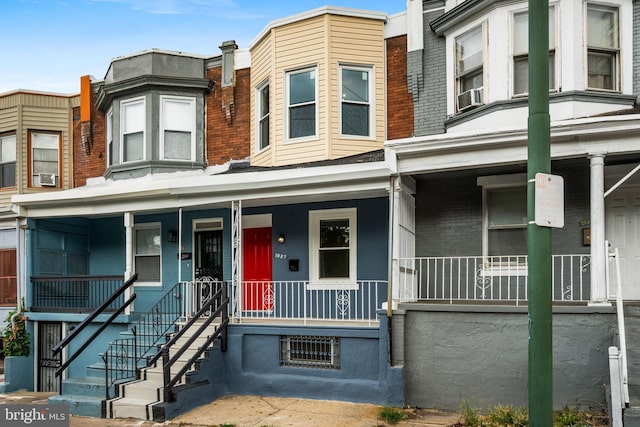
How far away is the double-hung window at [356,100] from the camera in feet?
42.5

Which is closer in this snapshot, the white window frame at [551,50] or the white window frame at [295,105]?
the white window frame at [551,50]

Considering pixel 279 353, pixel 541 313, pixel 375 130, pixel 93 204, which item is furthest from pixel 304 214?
pixel 541 313

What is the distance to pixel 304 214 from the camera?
12.7 metres

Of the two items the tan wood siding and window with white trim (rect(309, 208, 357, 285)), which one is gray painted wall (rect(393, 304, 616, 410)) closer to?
window with white trim (rect(309, 208, 357, 285))

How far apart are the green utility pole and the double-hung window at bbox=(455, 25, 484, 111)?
6.59 metres

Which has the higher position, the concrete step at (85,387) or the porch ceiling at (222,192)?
the porch ceiling at (222,192)

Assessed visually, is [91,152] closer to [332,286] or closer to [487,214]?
[332,286]

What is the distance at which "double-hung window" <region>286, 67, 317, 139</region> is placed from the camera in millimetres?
13070

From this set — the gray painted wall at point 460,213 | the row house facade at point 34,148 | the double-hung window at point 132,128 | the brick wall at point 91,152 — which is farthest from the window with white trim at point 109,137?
the gray painted wall at point 460,213

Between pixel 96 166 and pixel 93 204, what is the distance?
3.54 m

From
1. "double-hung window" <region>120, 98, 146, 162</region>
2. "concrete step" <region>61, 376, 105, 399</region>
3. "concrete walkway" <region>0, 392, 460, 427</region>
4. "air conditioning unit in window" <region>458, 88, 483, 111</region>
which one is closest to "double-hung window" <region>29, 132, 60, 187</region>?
"double-hung window" <region>120, 98, 146, 162</region>

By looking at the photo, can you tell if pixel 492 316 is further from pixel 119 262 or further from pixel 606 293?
pixel 119 262

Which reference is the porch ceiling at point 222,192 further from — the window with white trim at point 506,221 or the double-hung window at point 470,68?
the double-hung window at point 470,68

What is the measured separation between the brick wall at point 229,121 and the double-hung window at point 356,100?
2638mm
